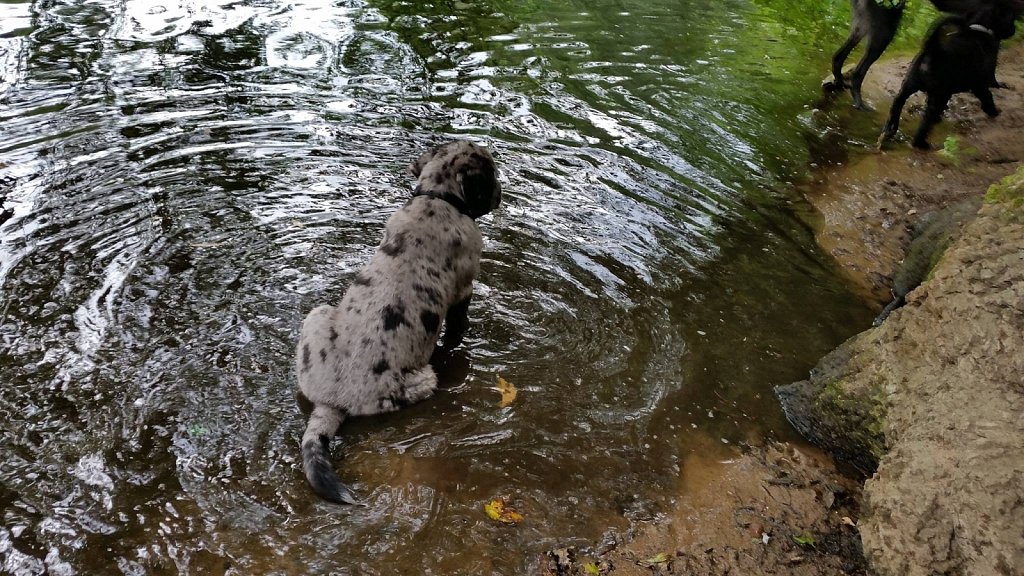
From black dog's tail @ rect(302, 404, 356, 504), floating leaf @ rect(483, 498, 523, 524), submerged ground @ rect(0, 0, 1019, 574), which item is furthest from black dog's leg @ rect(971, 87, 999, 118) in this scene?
black dog's tail @ rect(302, 404, 356, 504)

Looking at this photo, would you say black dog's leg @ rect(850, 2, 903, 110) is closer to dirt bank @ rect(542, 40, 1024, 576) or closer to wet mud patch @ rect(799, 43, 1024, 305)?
wet mud patch @ rect(799, 43, 1024, 305)

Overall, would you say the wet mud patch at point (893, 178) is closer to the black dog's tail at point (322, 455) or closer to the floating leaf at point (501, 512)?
the floating leaf at point (501, 512)

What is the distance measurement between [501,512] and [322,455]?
1029 mm

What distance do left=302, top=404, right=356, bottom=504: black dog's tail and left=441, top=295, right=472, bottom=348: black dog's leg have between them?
1.23 metres

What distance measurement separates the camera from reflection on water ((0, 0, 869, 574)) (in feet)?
12.2

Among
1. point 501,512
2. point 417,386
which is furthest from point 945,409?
point 417,386

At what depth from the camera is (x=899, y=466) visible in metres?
3.74

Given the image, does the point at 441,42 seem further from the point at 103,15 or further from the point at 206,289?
the point at 206,289

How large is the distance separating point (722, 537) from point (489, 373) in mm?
1829

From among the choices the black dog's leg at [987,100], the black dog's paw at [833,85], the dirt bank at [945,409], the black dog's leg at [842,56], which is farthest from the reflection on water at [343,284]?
the black dog's leg at [987,100]

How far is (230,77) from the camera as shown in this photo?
884 cm

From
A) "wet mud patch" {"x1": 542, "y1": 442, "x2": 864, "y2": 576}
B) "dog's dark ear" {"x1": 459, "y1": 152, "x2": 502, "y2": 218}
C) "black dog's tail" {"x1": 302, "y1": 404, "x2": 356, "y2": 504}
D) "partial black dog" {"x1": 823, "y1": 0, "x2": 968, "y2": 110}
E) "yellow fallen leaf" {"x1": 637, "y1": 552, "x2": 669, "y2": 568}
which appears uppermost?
"partial black dog" {"x1": 823, "y1": 0, "x2": 968, "y2": 110}

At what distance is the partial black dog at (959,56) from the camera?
871cm

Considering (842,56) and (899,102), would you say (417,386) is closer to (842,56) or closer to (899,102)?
(899,102)
